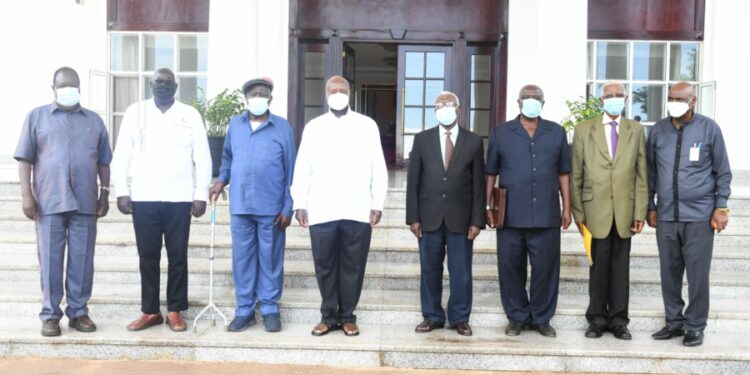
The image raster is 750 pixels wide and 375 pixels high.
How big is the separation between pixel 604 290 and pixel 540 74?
4.02 metres

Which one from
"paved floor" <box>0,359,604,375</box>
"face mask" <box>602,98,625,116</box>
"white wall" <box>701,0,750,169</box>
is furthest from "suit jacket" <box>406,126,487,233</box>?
"white wall" <box>701,0,750,169</box>

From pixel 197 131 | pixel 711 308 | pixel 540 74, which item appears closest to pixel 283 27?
pixel 540 74

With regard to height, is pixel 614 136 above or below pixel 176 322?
above

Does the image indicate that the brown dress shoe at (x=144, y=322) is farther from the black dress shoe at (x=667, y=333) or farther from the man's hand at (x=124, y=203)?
the black dress shoe at (x=667, y=333)

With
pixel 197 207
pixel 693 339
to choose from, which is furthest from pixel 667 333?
pixel 197 207

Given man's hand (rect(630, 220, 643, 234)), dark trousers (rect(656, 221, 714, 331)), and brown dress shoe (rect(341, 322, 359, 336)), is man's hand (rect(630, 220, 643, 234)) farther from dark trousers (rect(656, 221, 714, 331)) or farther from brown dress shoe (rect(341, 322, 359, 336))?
brown dress shoe (rect(341, 322, 359, 336))

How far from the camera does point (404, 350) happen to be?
4.67m

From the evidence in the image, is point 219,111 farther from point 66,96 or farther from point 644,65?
point 644,65

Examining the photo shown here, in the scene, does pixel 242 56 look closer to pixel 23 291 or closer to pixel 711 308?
pixel 23 291

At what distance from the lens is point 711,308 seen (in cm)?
536

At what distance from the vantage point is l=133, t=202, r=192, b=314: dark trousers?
4949 mm

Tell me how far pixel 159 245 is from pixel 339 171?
135 centimetres

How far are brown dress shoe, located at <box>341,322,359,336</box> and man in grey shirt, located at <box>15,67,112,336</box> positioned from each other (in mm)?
1697

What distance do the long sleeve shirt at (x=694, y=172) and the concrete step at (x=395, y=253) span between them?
143 centimetres
